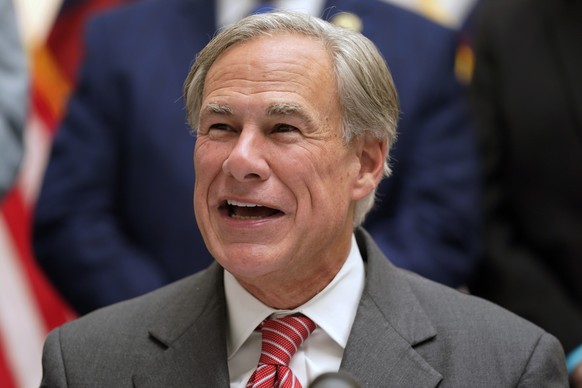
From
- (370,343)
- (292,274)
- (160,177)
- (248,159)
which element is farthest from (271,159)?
(160,177)

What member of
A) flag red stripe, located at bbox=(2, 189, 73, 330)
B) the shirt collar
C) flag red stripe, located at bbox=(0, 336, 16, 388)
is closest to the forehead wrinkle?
the shirt collar

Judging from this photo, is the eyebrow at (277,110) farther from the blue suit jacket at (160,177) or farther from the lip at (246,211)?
the blue suit jacket at (160,177)

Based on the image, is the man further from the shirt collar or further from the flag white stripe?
the flag white stripe

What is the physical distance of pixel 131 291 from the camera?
4176 mm

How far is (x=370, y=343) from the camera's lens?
10.2 ft

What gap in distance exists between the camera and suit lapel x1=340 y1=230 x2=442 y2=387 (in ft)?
9.99

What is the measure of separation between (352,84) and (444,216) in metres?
1.29

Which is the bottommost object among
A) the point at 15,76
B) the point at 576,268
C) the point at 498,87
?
the point at 15,76

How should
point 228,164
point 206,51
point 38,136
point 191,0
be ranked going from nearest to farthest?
point 228,164, point 206,51, point 191,0, point 38,136

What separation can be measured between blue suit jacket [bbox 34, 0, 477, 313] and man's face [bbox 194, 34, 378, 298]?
3.71ft

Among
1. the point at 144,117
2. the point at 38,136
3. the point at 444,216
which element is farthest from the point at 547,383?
the point at 38,136

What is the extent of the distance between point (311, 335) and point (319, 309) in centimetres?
7

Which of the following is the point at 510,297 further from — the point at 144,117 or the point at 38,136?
the point at 38,136

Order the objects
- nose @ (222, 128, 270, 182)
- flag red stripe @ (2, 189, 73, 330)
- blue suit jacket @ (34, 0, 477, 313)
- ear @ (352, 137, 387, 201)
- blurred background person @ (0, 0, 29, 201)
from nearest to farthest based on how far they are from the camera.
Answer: nose @ (222, 128, 270, 182) → ear @ (352, 137, 387, 201) → blurred background person @ (0, 0, 29, 201) → blue suit jacket @ (34, 0, 477, 313) → flag red stripe @ (2, 189, 73, 330)
